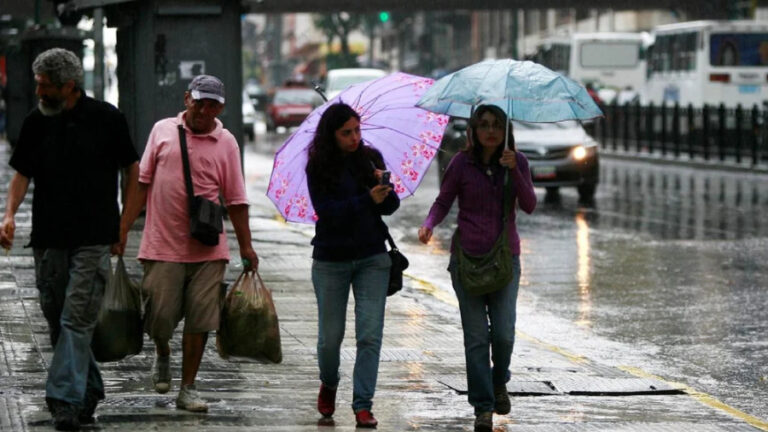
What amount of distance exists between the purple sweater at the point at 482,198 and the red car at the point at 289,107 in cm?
4418

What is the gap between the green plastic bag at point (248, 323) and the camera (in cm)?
795

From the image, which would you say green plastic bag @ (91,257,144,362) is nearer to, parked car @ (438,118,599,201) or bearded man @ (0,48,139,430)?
bearded man @ (0,48,139,430)

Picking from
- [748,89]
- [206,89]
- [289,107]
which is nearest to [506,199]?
[206,89]

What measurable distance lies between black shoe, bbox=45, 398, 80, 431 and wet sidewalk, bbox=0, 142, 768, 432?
0.14 metres

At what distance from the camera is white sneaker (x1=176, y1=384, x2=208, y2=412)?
7840 millimetres

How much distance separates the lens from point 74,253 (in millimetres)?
7359

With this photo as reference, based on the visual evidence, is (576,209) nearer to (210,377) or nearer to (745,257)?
(745,257)

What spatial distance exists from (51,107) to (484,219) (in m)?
2.11

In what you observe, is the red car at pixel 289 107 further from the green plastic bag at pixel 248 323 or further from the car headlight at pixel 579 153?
the green plastic bag at pixel 248 323

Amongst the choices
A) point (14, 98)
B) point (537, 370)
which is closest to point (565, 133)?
point (14, 98)

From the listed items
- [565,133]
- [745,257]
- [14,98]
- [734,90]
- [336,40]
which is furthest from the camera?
[336,40]

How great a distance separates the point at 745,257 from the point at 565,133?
844 cm

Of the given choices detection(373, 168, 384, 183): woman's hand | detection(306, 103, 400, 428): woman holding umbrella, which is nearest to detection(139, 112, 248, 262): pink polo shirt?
detection(306, 103, 400, 428): woman holding umbrella

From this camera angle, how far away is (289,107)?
175ft
